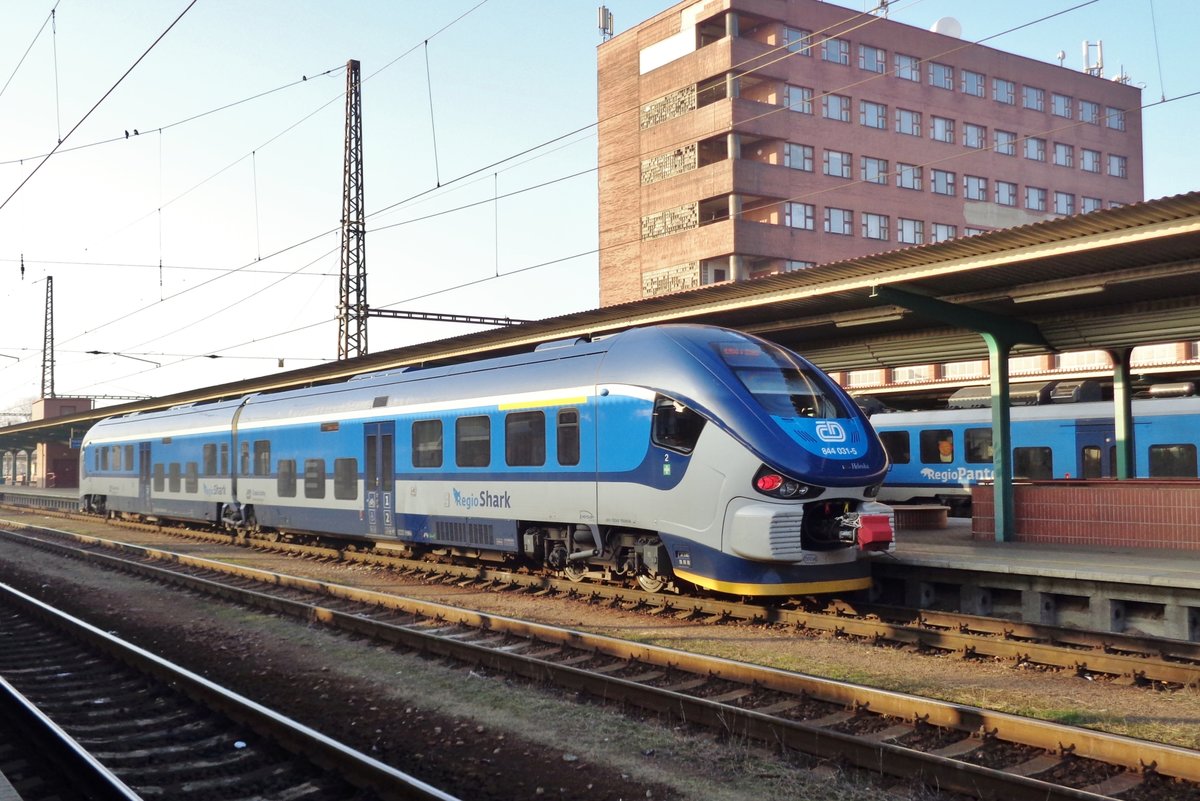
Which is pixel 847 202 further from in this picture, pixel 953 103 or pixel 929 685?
pixel 929 685

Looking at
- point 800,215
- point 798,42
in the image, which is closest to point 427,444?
point 800,215

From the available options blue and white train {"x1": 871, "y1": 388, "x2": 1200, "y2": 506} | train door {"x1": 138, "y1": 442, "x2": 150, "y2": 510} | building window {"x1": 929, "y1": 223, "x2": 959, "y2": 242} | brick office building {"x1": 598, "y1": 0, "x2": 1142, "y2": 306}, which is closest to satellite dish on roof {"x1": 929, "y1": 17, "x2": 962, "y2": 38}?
brick office building {"x1": 598, "y1": 0, "x2": 1142, "y2": 306}

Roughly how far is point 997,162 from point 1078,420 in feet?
142

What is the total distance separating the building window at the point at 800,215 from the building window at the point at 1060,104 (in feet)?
70.1

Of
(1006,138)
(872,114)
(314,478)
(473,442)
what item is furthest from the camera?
(1006,138)

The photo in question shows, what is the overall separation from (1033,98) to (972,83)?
5164 millimetres

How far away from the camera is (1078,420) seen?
76.1ft

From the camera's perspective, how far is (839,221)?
55.8m

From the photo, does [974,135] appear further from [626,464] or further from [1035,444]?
[626,464]

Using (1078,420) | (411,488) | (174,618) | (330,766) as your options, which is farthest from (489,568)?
(1078,420)

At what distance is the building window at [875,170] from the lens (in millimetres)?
56906

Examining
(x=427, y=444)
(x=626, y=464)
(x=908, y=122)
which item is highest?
(x=908, y=122)

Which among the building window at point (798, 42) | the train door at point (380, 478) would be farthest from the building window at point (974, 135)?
the train door at point (380, 478)

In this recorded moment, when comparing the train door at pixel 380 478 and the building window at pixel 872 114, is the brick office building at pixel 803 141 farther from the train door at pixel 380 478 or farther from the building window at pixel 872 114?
the train door at pixel 380 478
